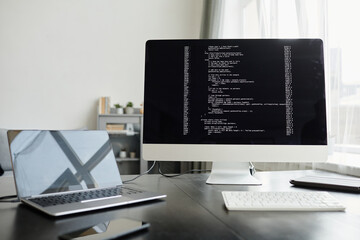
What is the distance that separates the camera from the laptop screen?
75 centimetres

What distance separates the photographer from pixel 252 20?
251cm

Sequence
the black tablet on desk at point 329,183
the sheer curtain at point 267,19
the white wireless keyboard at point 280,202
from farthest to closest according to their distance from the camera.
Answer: the sheer curtain at point 267,19, the black tablet on desk at point 329,183, the white wireless keyboard at point 280,202

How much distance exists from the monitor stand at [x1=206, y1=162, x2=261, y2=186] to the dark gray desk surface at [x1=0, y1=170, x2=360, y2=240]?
0.24 m

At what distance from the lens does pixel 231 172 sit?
107 cm

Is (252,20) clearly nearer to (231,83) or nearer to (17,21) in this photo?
(231,83)

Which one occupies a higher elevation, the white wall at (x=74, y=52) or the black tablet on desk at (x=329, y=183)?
the white wall at (x=74, y=52)

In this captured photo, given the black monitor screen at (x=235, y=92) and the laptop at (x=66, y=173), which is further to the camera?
the black monitor screen at (x=235, y=92)

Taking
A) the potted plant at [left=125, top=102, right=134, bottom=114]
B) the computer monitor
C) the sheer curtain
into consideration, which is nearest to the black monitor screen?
the computer monitor

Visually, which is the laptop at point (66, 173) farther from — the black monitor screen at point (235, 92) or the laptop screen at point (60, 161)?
the black monitor screen at point (235, 92)

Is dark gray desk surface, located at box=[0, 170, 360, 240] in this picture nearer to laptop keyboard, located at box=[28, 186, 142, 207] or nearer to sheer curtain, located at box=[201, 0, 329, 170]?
laptop keyboard, located at box=[28, 186, 142, 207]

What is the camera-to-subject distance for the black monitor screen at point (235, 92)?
1011 millimetres

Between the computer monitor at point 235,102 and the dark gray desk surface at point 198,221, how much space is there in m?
0.24

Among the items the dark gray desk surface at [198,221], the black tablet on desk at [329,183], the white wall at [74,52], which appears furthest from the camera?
the white wall at [74,52]

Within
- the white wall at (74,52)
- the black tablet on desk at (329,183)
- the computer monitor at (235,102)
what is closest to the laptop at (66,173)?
the computer monitor at (235,102)
